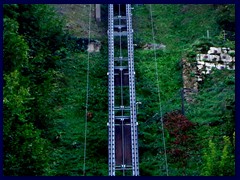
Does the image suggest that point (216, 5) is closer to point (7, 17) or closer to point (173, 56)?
point (173, 56)

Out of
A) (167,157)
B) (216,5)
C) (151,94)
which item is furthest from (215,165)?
(216,5)

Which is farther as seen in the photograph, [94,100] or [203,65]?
[203,65]

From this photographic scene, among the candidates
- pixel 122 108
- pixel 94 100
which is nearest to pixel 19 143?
pixel 122 108

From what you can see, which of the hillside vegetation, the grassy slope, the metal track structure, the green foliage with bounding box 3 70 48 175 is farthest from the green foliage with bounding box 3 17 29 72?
the metal track structure

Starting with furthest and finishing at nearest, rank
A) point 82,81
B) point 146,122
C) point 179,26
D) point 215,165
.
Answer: point 179,26
point 82,81
point 146,122
point 215,165

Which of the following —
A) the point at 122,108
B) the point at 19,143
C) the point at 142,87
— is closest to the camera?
the point at 19,143

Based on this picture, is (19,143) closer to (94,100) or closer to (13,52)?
(13,52)

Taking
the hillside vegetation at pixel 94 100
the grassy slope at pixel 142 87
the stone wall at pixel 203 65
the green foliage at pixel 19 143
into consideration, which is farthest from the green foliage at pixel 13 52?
the stone wall at pixel 203 65

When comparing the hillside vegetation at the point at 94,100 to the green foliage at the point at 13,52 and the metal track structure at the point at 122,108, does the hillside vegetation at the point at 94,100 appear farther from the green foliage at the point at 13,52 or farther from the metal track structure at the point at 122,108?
the metal track structure at the point at 122,108
